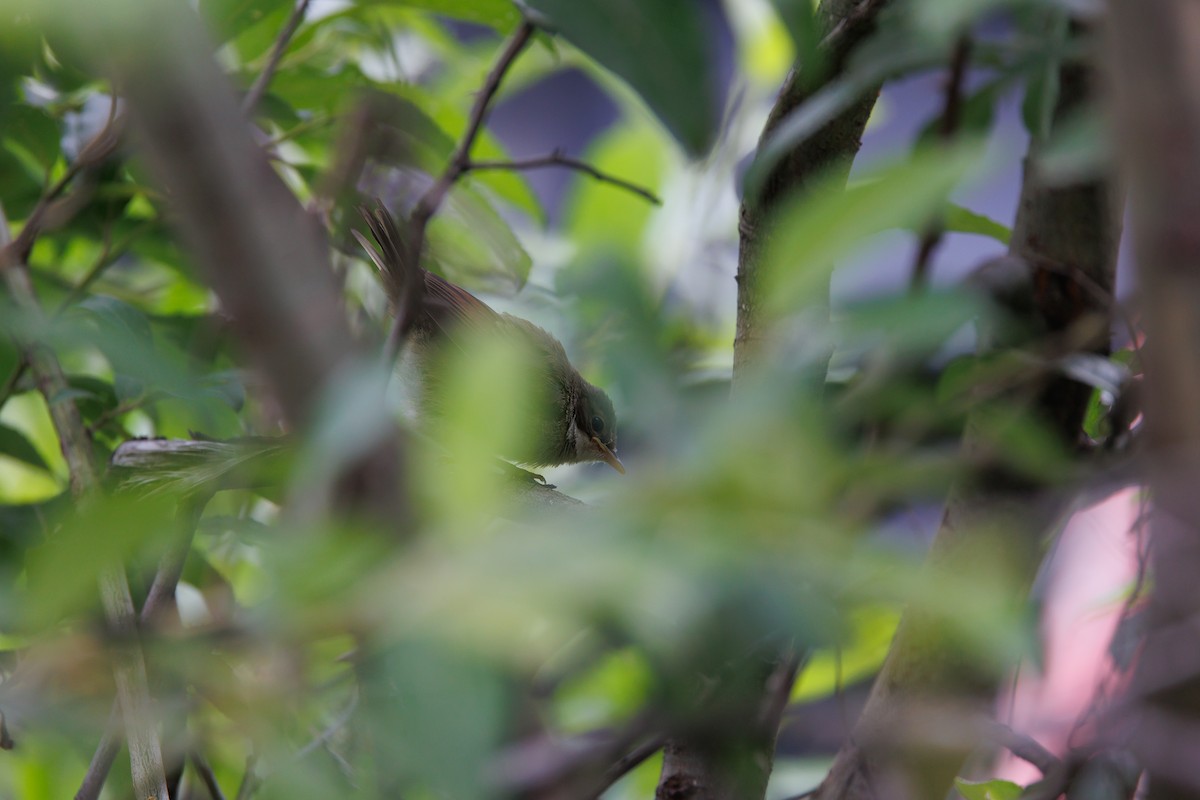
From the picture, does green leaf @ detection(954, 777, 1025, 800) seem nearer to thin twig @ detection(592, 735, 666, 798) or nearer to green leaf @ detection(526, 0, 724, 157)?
thin twig @ detection(592, 735, 666, 798)

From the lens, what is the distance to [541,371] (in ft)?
8.70

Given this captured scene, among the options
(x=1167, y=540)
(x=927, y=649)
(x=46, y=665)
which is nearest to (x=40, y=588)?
(x=46, y=665)

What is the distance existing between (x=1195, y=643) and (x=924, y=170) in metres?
0.50

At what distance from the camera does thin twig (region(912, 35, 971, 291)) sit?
2.60 feet

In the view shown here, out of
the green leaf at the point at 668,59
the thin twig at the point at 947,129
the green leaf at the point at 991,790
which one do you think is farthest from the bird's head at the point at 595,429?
the green leaf at the point at 668,59

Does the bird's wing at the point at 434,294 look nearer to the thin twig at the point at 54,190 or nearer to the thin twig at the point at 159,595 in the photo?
the thin twig at the point at 54,190

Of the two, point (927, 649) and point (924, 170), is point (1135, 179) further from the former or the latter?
point (927, 649)

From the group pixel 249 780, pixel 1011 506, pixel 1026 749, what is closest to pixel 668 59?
pixel 1026 749

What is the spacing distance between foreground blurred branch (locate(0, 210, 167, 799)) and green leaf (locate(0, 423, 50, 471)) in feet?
0.84

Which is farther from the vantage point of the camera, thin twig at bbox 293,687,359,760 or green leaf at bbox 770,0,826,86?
thin twig at bbox 293,687,359,760

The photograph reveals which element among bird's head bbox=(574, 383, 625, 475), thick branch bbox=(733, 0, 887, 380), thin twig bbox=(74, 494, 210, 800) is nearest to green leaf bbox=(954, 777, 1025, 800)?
thick branch bbox=(733, 0, 887, 380)

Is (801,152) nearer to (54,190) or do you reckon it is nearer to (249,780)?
(249,780)

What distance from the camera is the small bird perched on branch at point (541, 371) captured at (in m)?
2.54

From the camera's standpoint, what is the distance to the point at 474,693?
0.49 meters
